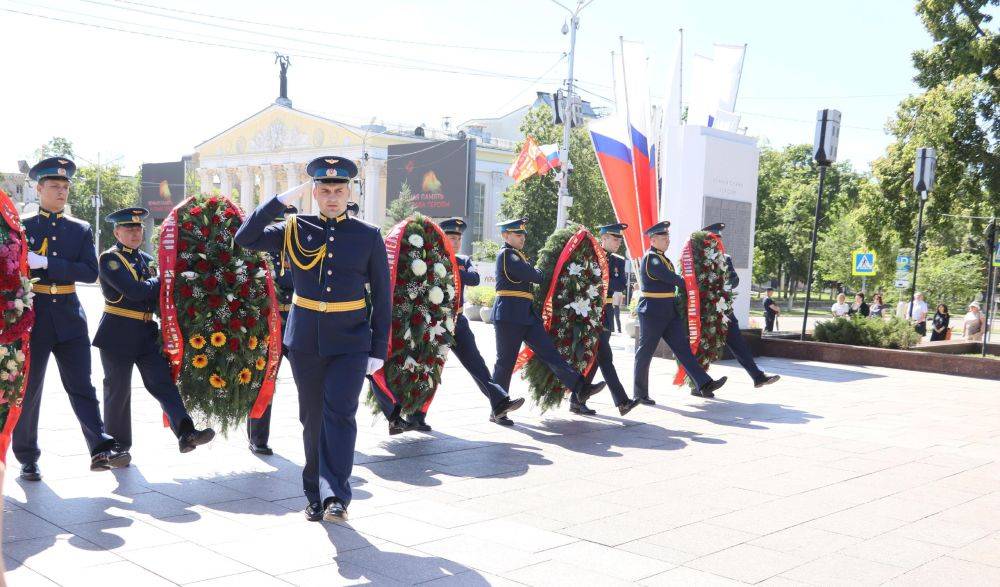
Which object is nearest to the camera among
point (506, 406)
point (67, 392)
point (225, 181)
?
point (67, 392)

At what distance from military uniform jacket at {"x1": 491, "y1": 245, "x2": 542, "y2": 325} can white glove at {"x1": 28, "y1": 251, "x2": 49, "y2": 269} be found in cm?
416

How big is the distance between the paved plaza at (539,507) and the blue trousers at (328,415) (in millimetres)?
253

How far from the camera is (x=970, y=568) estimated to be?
15.8ft

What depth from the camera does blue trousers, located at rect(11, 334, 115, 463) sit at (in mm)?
6090

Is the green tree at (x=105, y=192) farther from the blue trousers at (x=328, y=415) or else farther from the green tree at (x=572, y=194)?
the blue trousers at (x=328, y=415)

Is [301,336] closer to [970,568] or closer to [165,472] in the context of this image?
[165,472]

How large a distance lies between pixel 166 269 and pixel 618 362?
30.6ft

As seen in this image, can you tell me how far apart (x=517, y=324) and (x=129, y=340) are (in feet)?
12.0

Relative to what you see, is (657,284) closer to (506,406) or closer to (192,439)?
(506,406)

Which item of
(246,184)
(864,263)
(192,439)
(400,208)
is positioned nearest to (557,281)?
(192,439)

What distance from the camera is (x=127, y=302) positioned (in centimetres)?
666

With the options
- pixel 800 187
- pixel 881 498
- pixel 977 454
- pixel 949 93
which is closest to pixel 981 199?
pixel 949 93

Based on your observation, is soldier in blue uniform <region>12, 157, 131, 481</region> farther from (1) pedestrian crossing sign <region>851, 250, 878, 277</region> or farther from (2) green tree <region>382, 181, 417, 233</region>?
(2) green tree <region>382, 181, 417, 233</region>

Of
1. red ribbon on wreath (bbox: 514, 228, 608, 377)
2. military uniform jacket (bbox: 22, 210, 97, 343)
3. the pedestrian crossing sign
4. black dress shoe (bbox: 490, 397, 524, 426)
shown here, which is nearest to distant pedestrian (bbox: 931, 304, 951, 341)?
the pedestrian crossing sign
